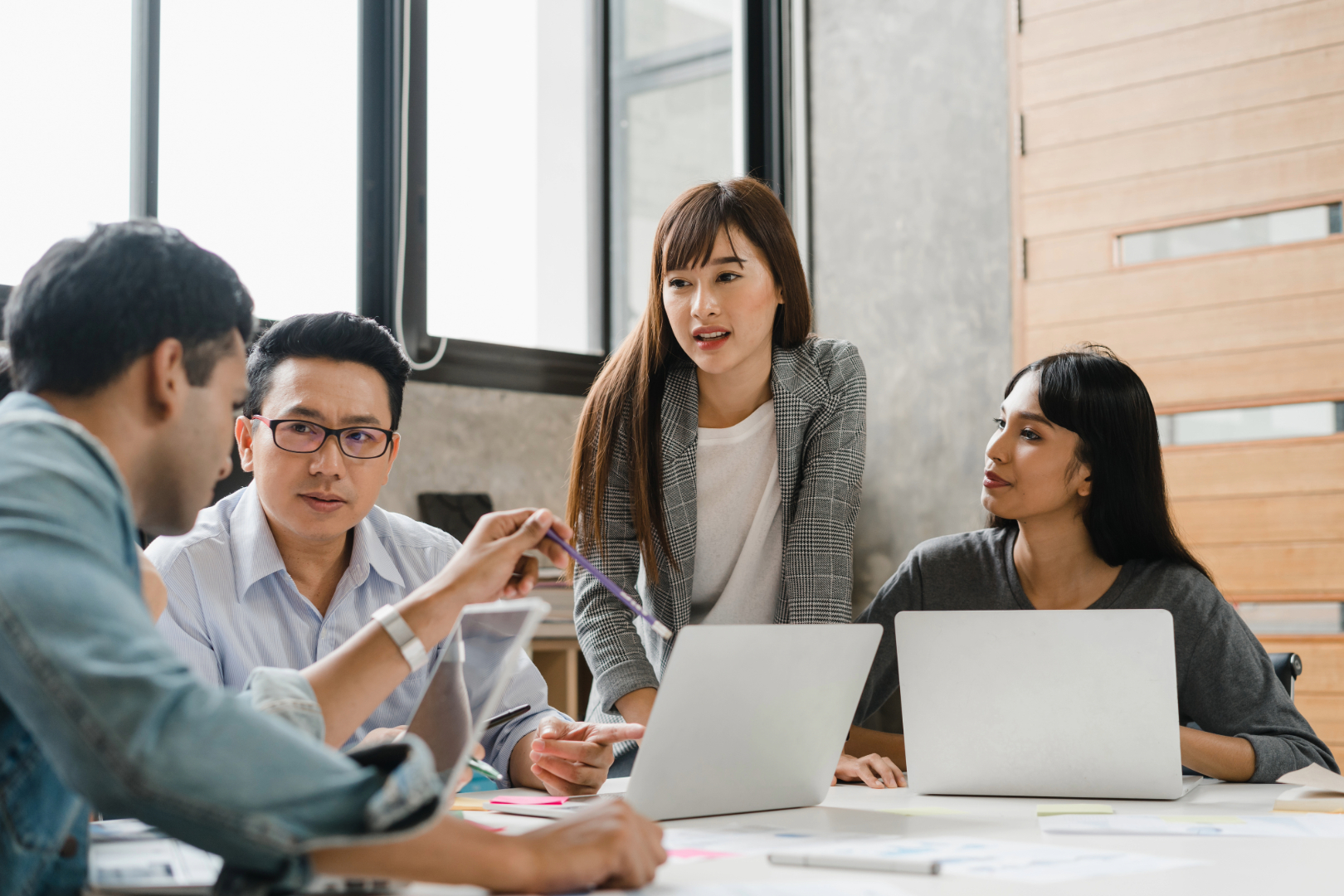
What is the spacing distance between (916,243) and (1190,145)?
873 millimetres

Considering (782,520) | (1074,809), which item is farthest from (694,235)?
(1074,809)

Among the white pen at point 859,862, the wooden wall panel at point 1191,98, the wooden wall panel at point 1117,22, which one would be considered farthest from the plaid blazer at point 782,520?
the wooden wall panel at point 1117,22

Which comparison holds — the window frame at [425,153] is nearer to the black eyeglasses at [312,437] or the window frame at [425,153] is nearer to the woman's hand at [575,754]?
→ the black eyeglasses at [312,437]

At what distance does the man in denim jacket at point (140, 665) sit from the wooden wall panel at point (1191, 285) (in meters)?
3.02

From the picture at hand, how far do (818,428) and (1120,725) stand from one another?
2.39 feet

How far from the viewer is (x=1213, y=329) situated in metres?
3.44

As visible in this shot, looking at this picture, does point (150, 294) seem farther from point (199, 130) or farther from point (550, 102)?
point (550, 102)

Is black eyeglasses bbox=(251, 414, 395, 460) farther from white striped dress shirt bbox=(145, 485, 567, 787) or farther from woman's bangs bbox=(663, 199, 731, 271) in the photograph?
woman's bangs bbox=(663, 199, 731, 271)

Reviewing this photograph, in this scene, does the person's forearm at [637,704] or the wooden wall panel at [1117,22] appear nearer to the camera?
the person's forearm at [637,704]

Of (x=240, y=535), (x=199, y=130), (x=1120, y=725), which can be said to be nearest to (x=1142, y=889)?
(x=1120, y=725)

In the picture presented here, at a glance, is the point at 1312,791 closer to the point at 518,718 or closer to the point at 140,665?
the point at 518,718

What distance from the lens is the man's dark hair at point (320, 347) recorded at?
5.72 feet

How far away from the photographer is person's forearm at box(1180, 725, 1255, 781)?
1576 millimetres

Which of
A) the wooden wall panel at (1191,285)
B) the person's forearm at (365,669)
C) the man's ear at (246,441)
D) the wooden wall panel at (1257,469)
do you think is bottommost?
the person's forearm at (365,669)
